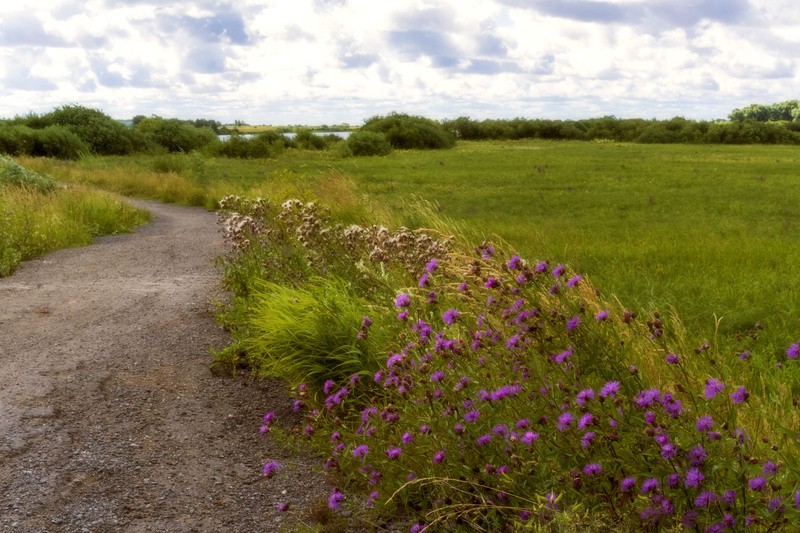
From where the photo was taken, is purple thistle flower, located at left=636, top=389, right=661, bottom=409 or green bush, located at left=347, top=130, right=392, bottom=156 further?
→ green bush, located at left=347, top=130, right=392, bottom=156

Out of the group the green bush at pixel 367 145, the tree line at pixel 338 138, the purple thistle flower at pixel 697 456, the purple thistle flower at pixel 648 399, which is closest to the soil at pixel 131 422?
the purple thistle flower at pixel 648 399

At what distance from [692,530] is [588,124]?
66.7m

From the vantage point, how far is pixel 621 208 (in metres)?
17.2

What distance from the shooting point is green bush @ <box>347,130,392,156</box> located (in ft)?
133

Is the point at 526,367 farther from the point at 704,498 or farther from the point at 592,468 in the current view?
the point at 704,498

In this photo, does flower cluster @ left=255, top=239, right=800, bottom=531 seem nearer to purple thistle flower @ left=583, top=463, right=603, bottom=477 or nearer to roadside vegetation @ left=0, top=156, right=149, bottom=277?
purple thistle flower @ left=583, top=463, right=603, bottom=477

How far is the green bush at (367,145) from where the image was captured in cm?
4059

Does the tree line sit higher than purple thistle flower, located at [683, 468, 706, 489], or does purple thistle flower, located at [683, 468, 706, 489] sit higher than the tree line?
the tree line

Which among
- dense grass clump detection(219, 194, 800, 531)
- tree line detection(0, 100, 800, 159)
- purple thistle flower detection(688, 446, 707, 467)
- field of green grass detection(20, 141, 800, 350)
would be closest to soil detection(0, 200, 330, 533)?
dense grass clump detection(219, 194, 800, 531)

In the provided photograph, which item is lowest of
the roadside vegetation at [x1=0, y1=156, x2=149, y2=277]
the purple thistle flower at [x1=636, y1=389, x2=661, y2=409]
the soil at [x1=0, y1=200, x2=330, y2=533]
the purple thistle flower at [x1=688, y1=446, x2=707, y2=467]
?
the soil at [x1=0, y1=200, x2=330, y2=533]

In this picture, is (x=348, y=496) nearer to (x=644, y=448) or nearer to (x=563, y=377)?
(x=563, y=377)

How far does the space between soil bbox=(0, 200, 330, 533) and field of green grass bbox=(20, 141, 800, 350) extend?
2.91 metres

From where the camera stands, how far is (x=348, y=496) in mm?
4180

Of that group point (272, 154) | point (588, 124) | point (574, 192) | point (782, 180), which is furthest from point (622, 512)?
point (588, 124)
